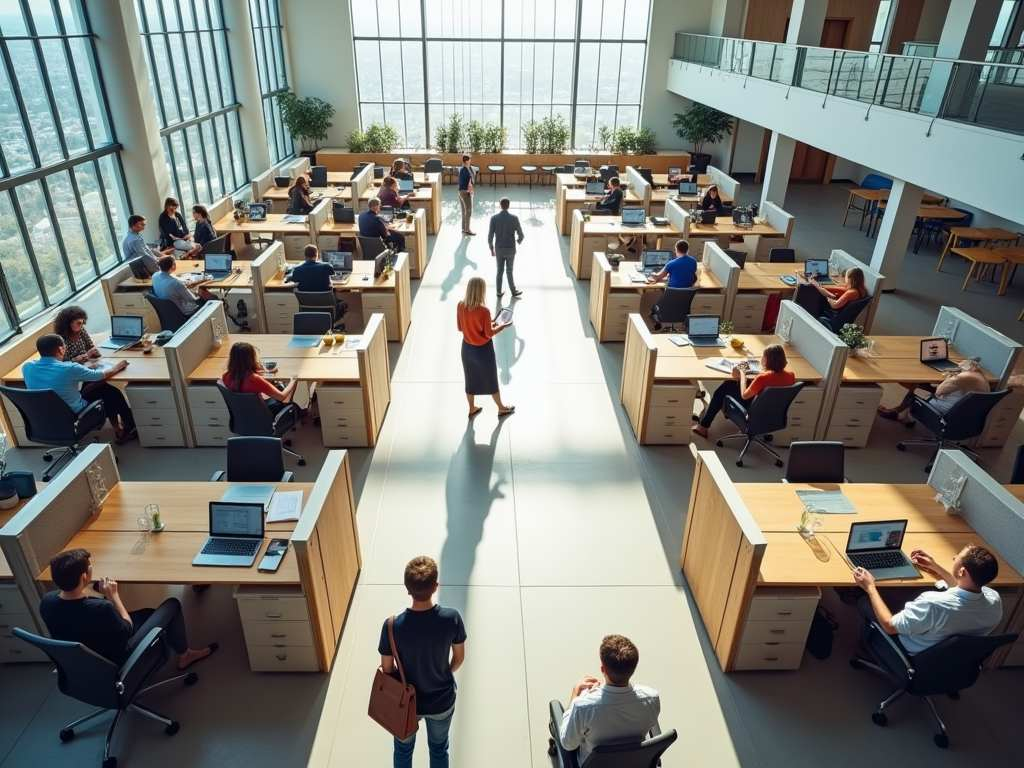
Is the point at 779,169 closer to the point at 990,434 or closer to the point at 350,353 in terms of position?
the point at 990,434

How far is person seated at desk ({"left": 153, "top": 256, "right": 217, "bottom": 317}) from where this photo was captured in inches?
314

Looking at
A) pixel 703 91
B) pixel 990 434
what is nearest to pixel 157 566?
pixel 990 434

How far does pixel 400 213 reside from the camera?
39.5 feet

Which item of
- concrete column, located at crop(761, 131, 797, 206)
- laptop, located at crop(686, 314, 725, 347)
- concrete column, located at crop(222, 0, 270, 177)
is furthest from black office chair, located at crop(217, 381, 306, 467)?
concrete column, located at crop(761, 131, 797, 206)

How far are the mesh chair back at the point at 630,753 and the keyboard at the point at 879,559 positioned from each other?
2043mm

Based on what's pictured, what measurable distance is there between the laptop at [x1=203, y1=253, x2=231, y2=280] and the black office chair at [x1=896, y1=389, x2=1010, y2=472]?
8.74 meters

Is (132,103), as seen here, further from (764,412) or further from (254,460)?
(764,412)

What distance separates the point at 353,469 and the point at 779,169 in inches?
446

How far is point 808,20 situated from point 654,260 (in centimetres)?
701

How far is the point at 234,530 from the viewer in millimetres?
4477

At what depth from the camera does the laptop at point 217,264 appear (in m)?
9.56

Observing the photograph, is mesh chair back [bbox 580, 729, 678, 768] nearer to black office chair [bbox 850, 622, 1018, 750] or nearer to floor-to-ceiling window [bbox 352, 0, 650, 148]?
black office chair [bbox 850, 622, 1018, 750]

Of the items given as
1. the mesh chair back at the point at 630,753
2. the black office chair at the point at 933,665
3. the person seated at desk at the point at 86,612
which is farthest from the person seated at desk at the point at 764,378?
the person seated at desk at the point at 86,612

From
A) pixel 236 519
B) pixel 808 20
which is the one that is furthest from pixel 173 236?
pixel 808 20
